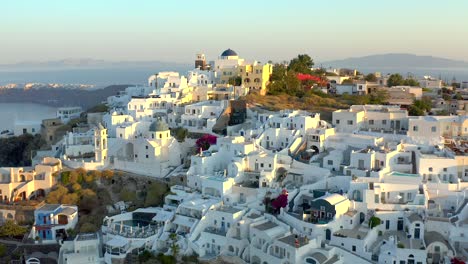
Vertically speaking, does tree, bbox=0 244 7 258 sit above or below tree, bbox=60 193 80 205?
below

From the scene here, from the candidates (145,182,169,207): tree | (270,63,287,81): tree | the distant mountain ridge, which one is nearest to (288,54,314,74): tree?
(270,63,287,81): tree

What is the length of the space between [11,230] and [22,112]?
63.7 meters

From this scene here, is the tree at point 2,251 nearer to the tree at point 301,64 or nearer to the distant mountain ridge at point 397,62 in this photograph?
the tree at point 301,64

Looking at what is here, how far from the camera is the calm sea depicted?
238 ft

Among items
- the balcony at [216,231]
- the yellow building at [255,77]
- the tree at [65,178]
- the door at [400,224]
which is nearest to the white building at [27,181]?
the tree at [65,178]

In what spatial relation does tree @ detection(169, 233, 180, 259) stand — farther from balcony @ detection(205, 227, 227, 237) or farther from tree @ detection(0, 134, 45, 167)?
tree @ detection(0, 134, 45, 167)

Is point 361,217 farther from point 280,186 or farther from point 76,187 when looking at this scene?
point 76,187

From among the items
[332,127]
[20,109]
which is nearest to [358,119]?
[332,127]

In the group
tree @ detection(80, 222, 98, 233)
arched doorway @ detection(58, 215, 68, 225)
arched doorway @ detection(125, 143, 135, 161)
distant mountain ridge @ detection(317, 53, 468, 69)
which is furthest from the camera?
distant mountain ridge @ detection(317, 53, 468, 69)

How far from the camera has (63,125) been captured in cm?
3669

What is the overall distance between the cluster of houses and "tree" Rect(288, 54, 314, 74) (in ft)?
38.9

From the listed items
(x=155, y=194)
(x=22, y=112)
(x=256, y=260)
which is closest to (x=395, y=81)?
(x=155, y=194)

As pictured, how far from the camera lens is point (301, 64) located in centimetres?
4391

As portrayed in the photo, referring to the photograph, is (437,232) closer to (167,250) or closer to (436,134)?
(436,134)
